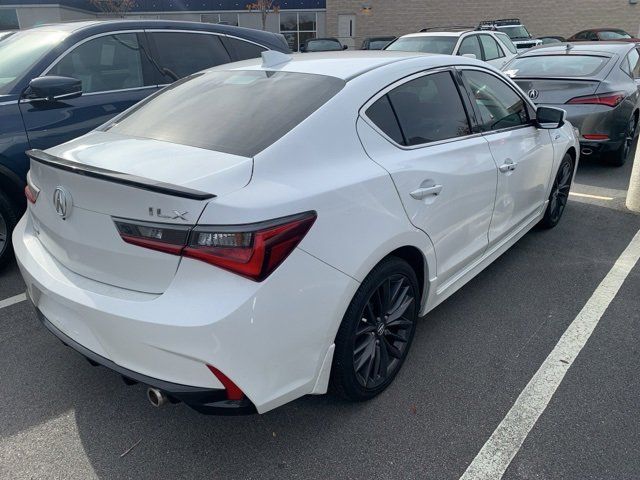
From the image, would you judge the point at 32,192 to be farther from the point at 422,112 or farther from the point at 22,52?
the point at 22,52

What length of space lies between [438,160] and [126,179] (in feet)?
5.24

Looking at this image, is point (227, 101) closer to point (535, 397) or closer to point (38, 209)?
point (38, 209)

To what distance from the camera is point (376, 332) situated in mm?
2537

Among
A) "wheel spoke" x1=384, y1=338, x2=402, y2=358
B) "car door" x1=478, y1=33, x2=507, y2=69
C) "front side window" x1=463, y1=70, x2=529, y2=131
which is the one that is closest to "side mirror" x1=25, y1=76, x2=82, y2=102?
"front side window" x1=463, y1=70, x2=529, y2=131

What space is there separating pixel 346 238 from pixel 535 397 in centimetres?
137

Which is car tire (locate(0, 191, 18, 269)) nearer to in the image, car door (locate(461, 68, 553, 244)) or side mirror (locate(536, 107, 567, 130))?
car door (locate(461, 68, 553, 244))

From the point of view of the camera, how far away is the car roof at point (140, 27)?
430cm

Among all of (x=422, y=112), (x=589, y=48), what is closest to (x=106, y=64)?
(x=422, y=112)

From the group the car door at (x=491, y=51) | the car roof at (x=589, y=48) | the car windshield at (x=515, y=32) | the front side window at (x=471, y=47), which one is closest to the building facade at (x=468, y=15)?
the car windshield at (x=515, y=32)

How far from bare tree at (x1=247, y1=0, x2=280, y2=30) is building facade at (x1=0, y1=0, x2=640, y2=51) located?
28 centimetres

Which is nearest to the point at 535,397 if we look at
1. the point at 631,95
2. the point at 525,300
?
the point at 525,300

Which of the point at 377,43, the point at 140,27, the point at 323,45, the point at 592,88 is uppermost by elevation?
the point at 140,27

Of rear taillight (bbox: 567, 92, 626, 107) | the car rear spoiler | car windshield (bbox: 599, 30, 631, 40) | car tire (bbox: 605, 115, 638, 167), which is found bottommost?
car tire (bbox: 605, 115, 638, 167)

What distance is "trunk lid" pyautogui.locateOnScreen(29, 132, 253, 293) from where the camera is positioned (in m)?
1.90
